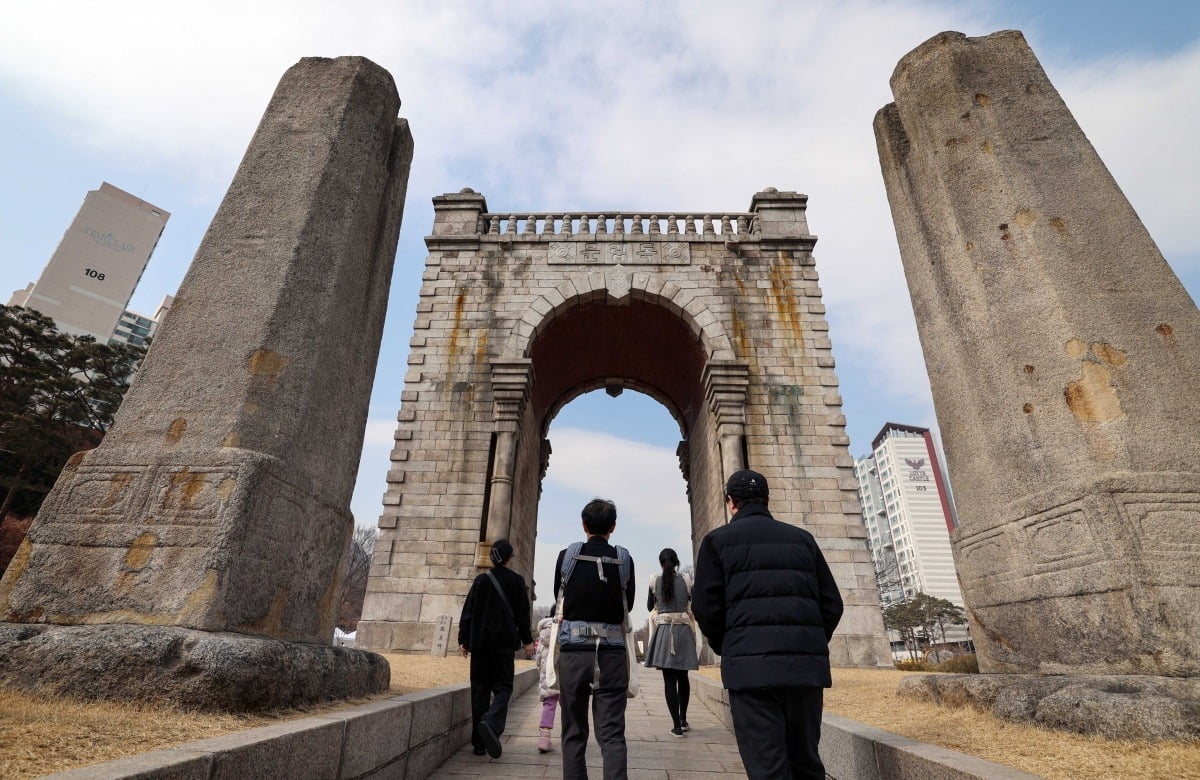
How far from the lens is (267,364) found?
11.1 ft

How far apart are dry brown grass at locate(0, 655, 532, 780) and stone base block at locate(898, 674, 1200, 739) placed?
3.63 m

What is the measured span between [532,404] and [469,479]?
9.73 ft

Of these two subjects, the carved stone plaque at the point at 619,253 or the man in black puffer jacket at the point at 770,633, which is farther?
the carved stone plaque at the point at 619,253

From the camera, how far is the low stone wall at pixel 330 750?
1587 millimetres

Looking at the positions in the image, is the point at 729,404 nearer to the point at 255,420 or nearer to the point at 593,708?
the point at 593,708

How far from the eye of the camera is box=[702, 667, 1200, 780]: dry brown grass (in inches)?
86.0

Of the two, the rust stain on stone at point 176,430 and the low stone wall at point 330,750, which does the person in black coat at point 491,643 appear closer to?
the low stone wall at point 330,750

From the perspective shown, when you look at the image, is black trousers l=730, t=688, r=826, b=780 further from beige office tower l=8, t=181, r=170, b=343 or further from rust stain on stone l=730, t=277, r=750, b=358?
beige office tower l=8, t=181, r=170, b=343

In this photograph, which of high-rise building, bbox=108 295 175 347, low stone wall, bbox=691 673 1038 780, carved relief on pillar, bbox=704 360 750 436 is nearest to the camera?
low stone wall, bbox=691 673 1038 780

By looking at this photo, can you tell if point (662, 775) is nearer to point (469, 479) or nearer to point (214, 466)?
point (214, 466)

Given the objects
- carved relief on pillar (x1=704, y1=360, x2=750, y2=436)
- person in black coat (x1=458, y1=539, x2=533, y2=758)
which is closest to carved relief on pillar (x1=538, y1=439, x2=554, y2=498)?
carved relief on pillar (x1=704, y1=360, x2=750, y2=436)

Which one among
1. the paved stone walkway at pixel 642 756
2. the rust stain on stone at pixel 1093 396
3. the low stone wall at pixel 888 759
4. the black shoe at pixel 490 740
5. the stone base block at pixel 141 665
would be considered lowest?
the paved stone walkway at pixel 642 756

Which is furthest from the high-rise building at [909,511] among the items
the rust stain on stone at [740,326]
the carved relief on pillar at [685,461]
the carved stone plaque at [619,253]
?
the carved stone plaque at [619,253]

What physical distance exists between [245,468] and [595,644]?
212 cm
